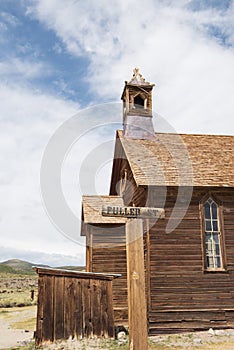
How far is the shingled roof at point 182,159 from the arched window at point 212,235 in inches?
41.5

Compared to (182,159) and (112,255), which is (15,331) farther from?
(182,159)

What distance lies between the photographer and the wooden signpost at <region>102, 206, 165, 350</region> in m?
6.16

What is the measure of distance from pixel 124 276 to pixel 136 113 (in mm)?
9360

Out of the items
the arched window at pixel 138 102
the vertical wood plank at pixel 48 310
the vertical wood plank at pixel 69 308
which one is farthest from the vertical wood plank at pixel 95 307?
the arched window at pixel 138 102

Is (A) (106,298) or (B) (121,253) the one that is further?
(B) (121,253)

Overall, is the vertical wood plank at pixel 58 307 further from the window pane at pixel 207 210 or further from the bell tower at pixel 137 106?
the bell tower at pixel 137 106

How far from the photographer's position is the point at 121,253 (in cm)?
1708

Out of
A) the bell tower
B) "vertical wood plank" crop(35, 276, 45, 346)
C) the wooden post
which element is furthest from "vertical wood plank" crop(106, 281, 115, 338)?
the bell tower

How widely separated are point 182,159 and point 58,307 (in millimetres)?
8702

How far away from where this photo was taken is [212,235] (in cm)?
1528

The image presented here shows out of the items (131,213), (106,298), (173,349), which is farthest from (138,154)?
(131,213)

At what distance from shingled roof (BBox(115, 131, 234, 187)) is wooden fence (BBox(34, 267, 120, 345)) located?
14.2 feet

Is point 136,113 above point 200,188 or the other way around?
above

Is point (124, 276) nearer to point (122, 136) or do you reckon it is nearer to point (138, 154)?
point (138, 154)
